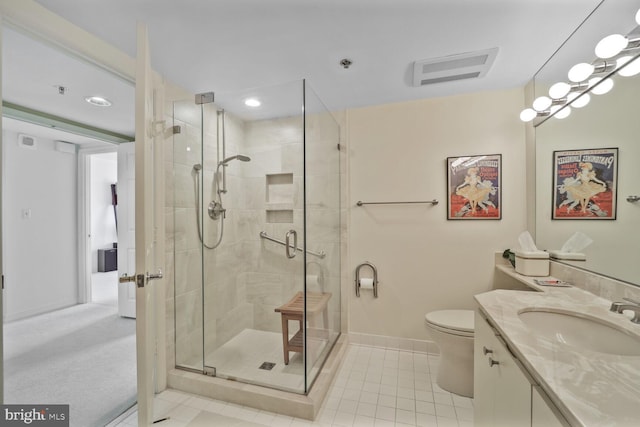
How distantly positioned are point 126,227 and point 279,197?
2509mm

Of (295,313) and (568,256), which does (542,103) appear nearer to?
(568,256)

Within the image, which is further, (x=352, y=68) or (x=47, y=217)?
(x=47, y=217)

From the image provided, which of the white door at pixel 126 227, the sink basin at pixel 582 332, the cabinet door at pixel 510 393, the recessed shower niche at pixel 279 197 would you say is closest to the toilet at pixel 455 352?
the sink basin at pixel 582 332

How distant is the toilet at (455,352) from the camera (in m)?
1.80

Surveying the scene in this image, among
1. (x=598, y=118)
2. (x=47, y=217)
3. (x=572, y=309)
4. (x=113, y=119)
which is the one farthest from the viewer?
(x=47, y=217)

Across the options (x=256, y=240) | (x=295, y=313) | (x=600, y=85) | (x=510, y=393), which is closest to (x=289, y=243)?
(x=256, y=240)

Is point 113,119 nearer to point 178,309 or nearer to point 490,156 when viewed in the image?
point 178,309

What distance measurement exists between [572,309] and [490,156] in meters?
1.39

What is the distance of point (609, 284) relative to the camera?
137 cm

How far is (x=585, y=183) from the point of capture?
5.12 ft

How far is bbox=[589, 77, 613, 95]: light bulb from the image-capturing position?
4.49ft

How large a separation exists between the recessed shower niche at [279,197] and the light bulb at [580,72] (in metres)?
1.73

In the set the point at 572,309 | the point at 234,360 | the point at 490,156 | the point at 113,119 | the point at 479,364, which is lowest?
the point at 234,360

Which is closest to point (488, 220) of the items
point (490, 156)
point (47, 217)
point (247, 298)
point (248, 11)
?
point (490, 156)
